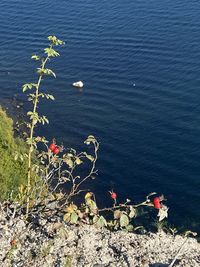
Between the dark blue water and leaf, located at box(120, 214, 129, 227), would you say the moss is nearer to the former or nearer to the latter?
the dark blue water

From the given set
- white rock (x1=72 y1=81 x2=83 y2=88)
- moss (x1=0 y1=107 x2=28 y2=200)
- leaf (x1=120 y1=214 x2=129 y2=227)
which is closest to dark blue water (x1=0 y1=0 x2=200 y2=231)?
white rock (x1=72 y1=81 x2=83 y2=88)

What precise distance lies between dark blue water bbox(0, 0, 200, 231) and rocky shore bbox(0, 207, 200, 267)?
13332 mm

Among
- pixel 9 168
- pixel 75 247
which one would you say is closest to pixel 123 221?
pixel 75 247

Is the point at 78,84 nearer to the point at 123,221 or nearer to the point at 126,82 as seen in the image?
the point at 126,82

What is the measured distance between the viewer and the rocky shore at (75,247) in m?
10.1

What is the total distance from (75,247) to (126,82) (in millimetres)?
30598

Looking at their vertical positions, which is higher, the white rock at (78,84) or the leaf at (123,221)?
the leaf at (123,221)

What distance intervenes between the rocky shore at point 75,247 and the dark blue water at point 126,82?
13332 mm

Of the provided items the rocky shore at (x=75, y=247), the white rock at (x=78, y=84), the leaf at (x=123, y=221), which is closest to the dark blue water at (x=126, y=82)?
the white rock at (x=78, y=84)

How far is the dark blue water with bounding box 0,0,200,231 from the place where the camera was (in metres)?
28.8

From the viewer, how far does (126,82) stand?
4047 cm

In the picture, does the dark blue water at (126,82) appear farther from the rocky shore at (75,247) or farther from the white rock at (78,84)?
the rocky shore at (75,247)

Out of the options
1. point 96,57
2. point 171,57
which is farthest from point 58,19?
point 171,57

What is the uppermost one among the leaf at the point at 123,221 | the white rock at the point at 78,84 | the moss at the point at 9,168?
the leaf at the point at 123,221
